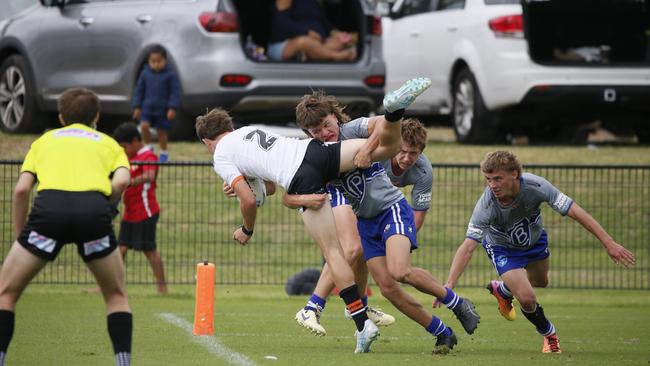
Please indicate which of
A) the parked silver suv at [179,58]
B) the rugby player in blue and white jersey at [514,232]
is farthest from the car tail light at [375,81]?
the rugby player in blue and white jersey at [514,232]

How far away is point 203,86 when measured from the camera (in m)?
17.2

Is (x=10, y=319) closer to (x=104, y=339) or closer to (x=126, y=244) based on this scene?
(x=104, y=339)

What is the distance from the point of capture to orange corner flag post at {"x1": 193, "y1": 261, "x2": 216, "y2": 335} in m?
9.98

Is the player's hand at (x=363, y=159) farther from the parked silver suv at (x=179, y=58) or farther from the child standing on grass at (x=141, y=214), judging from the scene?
the parked silver suv at (x=179, y=58)

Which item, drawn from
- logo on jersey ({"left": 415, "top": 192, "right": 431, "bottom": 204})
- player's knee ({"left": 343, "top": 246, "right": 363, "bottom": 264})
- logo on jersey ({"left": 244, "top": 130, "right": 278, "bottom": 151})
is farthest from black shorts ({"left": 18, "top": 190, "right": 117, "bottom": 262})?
logo on jersey ({"left": 415, "top": 192, "right": 431, "bottom": 204})

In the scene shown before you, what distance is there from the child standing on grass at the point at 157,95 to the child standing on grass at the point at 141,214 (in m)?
3.02

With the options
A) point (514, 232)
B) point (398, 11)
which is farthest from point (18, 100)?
point (514, 232)

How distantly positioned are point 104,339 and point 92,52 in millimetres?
8869

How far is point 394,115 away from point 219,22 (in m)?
8.61

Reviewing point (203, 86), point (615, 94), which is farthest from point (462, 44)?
point (203, 86)

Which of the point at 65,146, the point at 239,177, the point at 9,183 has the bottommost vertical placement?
the point at 9,183

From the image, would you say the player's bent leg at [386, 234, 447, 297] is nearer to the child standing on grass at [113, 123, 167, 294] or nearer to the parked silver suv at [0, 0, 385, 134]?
the child standing on grass at [113, 123, 167, 294]

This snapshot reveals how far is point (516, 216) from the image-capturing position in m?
9.93

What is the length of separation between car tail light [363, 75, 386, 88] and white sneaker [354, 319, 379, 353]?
345 inches
